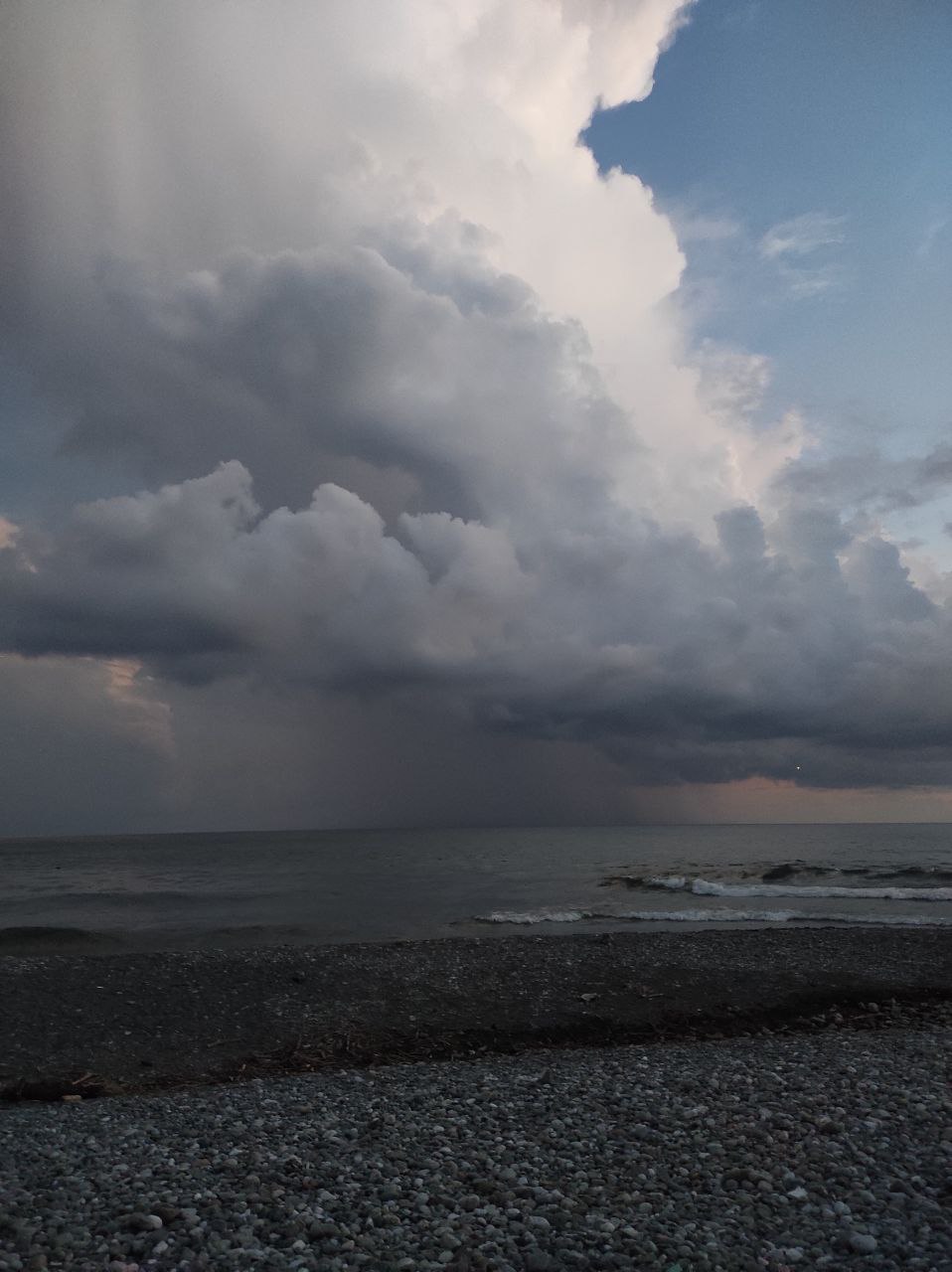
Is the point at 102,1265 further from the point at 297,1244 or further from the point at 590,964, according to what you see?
the point at 590,964

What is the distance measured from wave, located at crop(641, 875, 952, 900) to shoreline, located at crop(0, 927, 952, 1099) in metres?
19.8

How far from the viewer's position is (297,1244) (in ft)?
19.9

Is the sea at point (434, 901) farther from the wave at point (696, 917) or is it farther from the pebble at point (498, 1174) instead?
the pebble at point (498, 1174)

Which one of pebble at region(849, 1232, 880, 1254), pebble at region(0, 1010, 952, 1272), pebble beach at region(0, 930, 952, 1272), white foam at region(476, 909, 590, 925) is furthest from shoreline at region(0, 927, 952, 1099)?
white foam at region(476, 909, 590, 925)

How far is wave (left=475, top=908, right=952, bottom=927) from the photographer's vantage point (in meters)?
31.8

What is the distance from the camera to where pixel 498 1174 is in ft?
24.4

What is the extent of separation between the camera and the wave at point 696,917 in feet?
104

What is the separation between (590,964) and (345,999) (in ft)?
21.7

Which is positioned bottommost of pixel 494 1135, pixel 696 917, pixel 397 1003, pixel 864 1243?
pixel 696 917

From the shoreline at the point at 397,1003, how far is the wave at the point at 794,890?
1979cm

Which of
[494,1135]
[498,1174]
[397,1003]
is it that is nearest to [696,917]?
[397,1003]

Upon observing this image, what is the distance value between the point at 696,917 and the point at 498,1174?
2839 cm

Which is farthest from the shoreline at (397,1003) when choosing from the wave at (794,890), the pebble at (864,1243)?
the wave at (794,890)

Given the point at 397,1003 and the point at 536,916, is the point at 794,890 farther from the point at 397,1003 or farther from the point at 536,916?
the point at 397,1003
